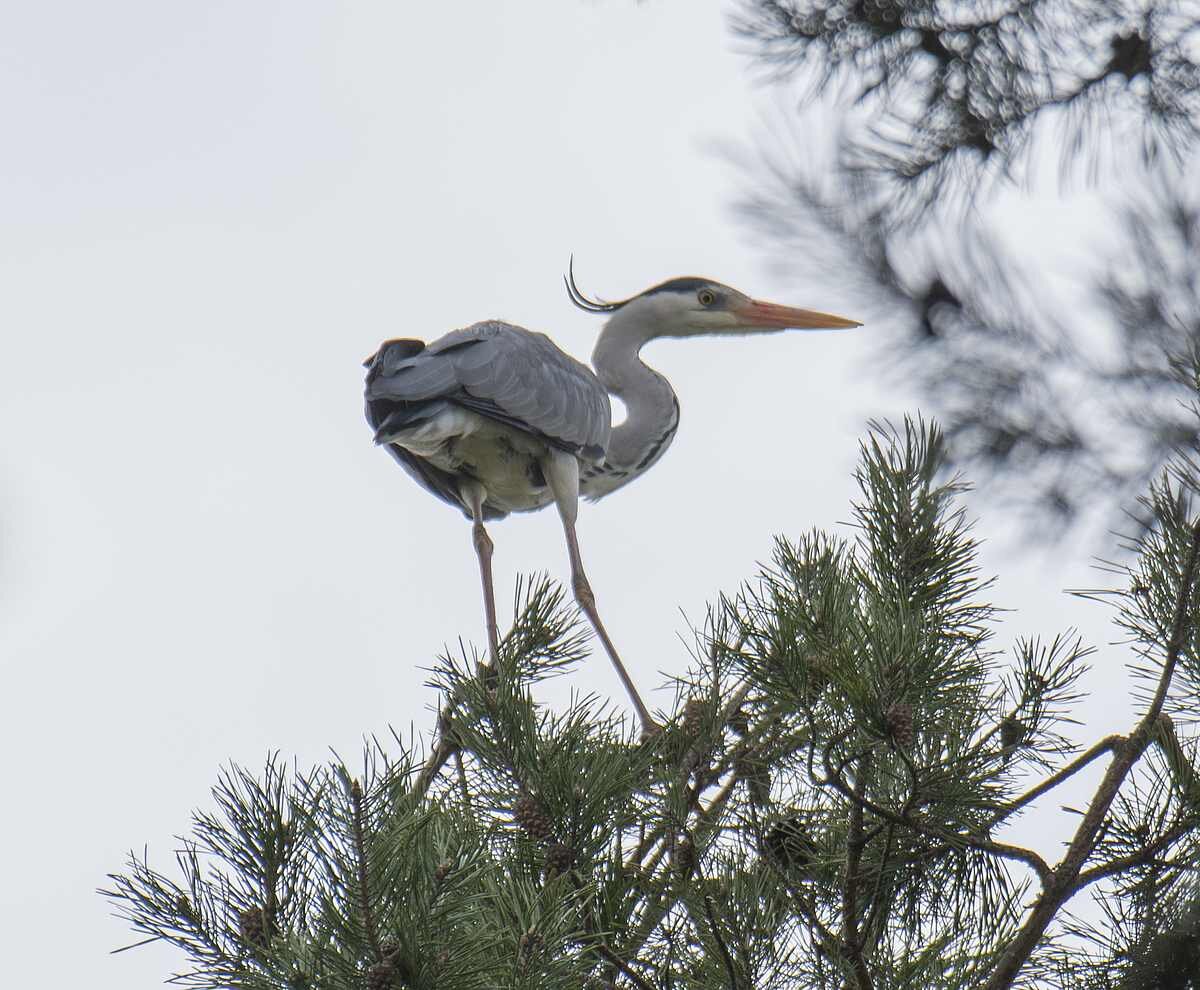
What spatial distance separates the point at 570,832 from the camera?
1812 mm

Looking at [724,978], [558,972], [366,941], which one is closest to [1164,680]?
[724,978]

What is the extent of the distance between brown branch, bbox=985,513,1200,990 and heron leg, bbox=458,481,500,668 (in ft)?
6.97

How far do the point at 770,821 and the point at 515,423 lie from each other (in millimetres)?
2225

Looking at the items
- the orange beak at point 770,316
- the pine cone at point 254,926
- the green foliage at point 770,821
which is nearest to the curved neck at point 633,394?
the orange beak at point 770,316

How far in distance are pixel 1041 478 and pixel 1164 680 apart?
48 cm

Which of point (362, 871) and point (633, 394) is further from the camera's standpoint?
point (633, 394)

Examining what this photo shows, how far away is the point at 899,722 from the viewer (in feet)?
5.58

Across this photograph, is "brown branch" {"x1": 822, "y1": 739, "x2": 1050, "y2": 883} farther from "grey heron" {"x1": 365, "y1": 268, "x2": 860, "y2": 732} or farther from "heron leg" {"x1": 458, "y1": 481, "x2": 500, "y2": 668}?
"heron leg" {"x1": 458, "y1": 481, "x2": 500, "y2": 668}

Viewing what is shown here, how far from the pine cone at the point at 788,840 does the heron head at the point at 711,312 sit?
11.5ft

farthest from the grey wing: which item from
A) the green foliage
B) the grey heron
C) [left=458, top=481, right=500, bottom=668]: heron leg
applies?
the green foliage

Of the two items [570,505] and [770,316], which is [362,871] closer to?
[570,505]

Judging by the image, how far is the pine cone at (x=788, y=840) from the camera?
214cm

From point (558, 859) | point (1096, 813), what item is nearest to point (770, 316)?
point (1096, 813)

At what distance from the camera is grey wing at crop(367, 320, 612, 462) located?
13.1ft
